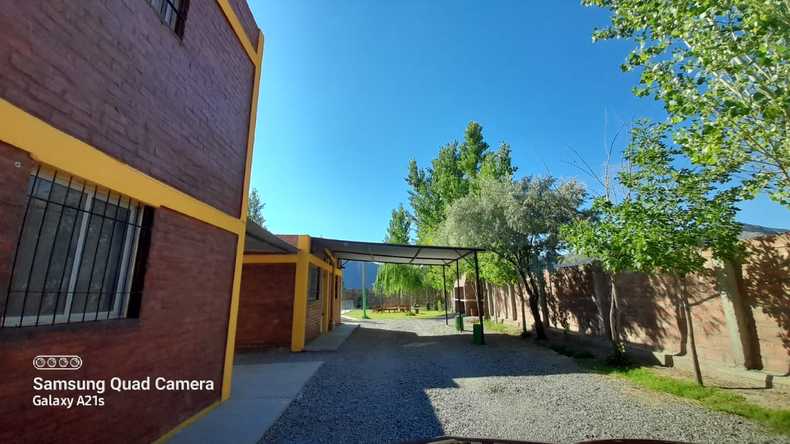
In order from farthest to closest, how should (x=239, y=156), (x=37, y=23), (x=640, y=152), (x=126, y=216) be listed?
(x=640, y=152) < (x=239, y=156) < (x=126, y=216) < (x=37, y=23)

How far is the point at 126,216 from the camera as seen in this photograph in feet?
10.6

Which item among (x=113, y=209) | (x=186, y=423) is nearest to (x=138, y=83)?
(x=113, y=209)

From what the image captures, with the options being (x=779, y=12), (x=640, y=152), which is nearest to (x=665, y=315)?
(x=640, y=152)

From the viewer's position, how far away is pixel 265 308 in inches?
387

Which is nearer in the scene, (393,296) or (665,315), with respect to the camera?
(665,315)

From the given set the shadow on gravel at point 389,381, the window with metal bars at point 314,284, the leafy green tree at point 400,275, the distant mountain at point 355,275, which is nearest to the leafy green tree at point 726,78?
the shadow on gravel at point 389,381

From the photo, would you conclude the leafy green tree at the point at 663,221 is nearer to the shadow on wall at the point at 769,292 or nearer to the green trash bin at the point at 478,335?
the shadow on wall at the point at 769,292

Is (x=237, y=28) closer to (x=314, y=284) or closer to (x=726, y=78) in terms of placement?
(x=726, y=78)

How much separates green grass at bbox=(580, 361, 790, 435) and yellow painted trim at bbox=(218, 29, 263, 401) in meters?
6.89

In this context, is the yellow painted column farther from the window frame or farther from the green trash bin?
the window frame

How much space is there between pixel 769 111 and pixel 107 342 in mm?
6565

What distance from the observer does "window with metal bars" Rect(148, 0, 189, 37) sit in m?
3.74

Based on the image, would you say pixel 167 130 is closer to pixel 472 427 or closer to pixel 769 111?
pixel 472 427

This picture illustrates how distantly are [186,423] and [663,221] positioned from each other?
25.2 ft
